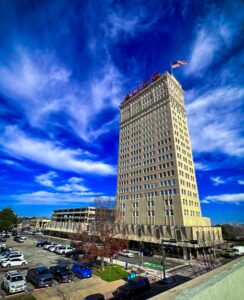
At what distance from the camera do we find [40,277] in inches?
1083

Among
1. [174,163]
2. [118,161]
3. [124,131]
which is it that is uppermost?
[124,131]

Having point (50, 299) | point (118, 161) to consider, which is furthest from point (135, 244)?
point (50, 299)

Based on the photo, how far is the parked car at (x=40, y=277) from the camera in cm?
2705

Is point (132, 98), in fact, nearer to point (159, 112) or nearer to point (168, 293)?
point (159, 112)

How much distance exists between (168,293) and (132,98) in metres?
105

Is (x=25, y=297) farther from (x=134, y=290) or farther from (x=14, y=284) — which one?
(x=134, y=290)

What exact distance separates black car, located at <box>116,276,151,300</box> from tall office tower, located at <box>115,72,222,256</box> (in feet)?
117

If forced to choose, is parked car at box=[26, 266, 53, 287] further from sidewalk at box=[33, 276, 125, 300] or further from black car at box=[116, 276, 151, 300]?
black car at box=[116, 276, 151, 300]

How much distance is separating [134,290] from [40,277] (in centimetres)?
1360

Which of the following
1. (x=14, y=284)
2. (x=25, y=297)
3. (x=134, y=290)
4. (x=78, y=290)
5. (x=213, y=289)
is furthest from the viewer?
(x=78, y=290)

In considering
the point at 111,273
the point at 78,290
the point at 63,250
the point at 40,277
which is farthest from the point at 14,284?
the point at 63,250

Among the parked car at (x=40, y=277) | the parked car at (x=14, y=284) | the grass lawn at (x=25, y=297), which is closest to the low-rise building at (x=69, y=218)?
the parked car at (x=40, y=277)

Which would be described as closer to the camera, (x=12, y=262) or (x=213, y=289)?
(x=213, y=289)

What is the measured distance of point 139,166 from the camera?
8575 cm
